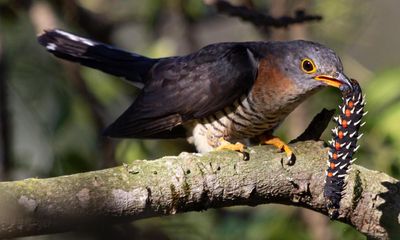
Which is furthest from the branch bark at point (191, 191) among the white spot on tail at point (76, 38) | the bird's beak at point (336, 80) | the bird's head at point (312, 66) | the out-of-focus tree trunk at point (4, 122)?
the white spot on tail at point (76, 38)

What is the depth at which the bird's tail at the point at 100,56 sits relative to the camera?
386 centimetres

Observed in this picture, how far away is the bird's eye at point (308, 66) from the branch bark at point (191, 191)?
676 mm

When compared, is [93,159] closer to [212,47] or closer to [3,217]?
[212,47]

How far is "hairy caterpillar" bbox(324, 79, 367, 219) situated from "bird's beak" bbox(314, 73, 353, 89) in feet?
1.03

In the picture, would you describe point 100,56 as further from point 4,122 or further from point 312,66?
point 312,66

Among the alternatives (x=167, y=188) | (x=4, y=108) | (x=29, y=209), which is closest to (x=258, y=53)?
(x=4, y=108)

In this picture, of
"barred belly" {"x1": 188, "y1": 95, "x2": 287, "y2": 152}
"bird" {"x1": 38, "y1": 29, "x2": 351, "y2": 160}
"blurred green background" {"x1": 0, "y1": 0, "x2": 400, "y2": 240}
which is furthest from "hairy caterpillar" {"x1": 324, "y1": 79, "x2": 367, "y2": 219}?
"barred belly" {"x1": 188, "y1": 95, "x2": 287, "y2": 152}

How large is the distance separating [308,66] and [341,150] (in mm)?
978

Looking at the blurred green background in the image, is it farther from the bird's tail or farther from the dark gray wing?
the dark gray wing

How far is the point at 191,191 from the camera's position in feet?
7.66

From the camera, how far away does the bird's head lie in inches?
129

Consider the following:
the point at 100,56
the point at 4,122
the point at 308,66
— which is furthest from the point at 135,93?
the point at 308,66

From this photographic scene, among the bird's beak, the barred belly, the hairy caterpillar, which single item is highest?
the bird's beak

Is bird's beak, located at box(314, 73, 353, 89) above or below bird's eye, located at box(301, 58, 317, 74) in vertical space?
below
